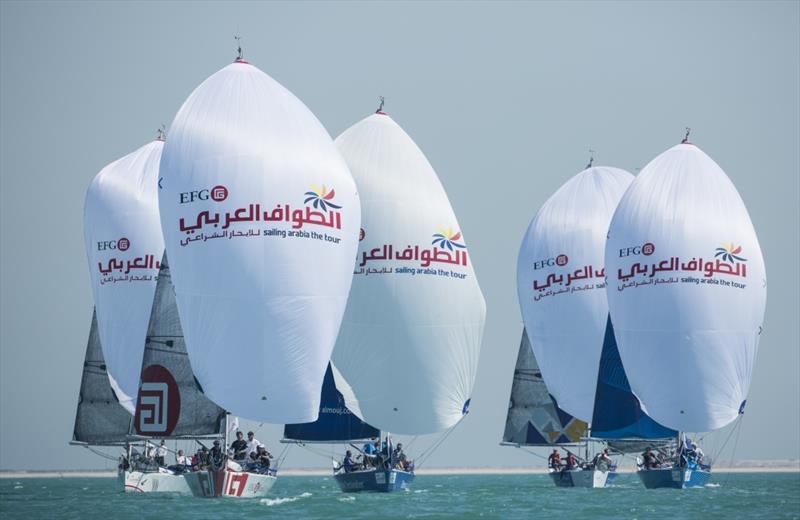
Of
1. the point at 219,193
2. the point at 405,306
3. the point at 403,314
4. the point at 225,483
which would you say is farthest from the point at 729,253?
the point at 225,483

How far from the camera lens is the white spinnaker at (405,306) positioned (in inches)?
1948

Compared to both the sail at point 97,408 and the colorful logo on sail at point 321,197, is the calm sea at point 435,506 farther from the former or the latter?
A: the colorful logo on sail at point 321,197

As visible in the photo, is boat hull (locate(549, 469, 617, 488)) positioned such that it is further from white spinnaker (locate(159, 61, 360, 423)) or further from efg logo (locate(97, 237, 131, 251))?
efg logo (locate(97, 237, 131, 251))

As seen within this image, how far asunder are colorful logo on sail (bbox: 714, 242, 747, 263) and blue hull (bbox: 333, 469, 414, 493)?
1235 centimetres

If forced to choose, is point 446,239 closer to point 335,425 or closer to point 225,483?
point 335,425

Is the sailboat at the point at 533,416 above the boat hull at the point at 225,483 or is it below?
above

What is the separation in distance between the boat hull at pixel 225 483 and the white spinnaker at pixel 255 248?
1859mm

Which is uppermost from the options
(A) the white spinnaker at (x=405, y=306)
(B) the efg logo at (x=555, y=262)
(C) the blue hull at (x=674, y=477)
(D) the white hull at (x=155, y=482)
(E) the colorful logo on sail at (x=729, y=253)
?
(B) the efg logo at (x=555, y=262)

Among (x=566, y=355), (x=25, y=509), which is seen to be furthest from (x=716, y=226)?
(x=25, y=509)

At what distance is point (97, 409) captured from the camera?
5891 cm

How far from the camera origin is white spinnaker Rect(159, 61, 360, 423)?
43.9 meters

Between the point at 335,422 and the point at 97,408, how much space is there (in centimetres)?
1112

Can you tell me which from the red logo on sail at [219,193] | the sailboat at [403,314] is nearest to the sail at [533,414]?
the sailboat at [403,314]

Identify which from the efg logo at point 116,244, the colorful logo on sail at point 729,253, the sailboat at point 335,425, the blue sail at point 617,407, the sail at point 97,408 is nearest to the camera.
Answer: the sailboat at point 335,425
